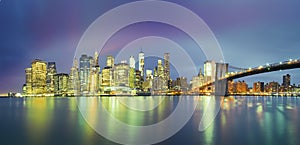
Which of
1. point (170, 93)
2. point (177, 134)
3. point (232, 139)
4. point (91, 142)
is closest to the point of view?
point (91, 142)

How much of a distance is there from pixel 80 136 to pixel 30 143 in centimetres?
253

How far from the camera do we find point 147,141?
12977 millimetres

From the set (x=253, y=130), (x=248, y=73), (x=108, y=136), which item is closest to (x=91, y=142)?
(x=108, y=136)

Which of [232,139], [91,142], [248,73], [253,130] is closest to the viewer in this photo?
[91,142]

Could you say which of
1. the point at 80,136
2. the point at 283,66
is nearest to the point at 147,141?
the point at 80,136

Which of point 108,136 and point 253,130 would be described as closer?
point 108,136

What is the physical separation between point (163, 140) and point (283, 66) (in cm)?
4341

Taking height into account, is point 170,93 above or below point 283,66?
below

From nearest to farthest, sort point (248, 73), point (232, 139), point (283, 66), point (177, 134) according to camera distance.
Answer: point (232, 139) → point (177, 134) → point (283, 66) → point (248, 73)

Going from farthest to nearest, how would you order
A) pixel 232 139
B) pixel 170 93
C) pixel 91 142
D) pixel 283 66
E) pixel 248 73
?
pixel 170 93
pixel 248 73
pixel 283 66
pixel 232 139
pixel 91 142

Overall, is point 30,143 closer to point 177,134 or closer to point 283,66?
point 177,134

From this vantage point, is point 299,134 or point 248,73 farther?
point 248,73

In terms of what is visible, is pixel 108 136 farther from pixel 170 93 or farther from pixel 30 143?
pixel 170 93

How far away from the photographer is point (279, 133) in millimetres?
16031
